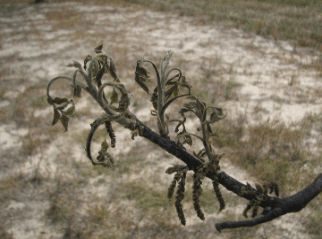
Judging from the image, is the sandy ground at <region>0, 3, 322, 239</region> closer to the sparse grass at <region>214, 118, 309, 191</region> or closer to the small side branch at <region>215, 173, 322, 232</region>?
the sparse grass at <region>214, 118, 309, 191</region>

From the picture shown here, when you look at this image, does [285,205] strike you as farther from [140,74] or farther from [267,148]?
[267,148]

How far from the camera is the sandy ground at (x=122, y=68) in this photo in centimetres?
635

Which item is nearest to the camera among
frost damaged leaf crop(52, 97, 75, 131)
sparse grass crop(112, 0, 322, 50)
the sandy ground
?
frost damaged leaf crop(52, 97, 75, 131)

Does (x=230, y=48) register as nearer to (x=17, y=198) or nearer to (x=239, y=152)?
(x=239, y=152)

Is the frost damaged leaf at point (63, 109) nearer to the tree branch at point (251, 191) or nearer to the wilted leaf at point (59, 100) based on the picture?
the wilted leaf at point (59, 100)

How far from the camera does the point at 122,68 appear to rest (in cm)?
1033

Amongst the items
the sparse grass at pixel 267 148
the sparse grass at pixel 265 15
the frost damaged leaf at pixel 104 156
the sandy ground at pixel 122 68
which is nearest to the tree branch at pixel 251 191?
the frost damaged leaf at pixel 104 156

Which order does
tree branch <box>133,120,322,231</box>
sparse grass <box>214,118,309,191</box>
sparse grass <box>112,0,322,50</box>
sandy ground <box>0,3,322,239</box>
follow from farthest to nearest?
sparse grass <box>112,0,322,50</box>
sandy ground <box>0,3,322,239</box>
sparse grass <box>214,118,309,191</box>
tree branch <box>133,120,322,231</box>

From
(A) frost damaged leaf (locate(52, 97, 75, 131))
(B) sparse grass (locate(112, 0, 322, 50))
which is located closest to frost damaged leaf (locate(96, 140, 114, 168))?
(A) frost damaged leaf (locate(52, 97, 75, 131))

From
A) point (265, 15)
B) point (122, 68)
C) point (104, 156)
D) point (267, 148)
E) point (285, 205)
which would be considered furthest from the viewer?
point (265, 15)

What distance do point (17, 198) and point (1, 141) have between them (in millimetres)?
1907

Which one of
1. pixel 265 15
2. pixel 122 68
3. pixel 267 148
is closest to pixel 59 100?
pixel 267 148

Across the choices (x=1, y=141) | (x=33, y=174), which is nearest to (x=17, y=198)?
(x=33, y=174)

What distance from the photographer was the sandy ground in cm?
635
